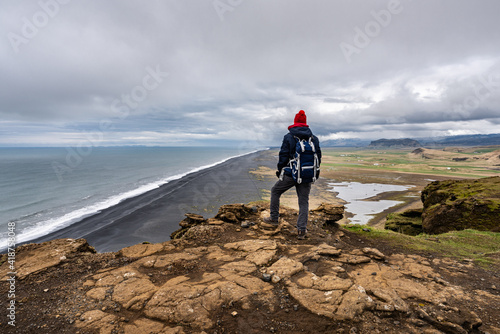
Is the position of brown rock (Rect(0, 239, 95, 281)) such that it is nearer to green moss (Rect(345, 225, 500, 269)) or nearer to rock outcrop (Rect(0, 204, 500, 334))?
rock outcrop (Rect(0, 204, 500, 334))

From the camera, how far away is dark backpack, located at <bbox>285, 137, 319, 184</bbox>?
6086 mm

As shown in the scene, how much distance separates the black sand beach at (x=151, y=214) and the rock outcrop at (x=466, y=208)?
784 inches

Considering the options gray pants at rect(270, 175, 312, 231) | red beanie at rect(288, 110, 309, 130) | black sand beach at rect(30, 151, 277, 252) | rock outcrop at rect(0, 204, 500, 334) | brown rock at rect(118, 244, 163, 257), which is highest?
red beanie at rect(288, 110, 309, 130)

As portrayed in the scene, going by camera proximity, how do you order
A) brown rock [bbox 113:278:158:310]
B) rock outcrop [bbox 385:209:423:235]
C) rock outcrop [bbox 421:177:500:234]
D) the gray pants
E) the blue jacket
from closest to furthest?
1. brown rock [bbox 113:278:158:310]
2. the blue jacket
3. the gray pants
4. rock outcrop [bbox 421:177:500:234]
5. rock outcrop [bbox 385:209:423:235]

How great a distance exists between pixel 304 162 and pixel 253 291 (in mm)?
3451

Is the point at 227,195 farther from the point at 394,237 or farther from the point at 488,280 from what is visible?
the point at 488,280

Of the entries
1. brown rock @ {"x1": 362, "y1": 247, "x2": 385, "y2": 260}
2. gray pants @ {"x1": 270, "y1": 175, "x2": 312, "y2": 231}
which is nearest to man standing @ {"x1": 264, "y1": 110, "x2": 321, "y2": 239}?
gray pants @ {"x1": 270, "y1": 175, "x2": 312, "y2": 231}

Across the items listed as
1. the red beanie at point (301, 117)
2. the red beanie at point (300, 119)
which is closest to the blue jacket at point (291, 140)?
the red beanie at point (300, 119)

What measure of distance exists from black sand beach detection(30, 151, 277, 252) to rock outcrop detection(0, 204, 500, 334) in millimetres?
15733

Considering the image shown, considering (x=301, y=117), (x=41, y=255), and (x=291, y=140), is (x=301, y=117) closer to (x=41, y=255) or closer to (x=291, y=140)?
(x=291, y=140)

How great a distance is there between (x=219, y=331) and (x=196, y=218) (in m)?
5.71

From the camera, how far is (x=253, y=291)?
4074 millimetres

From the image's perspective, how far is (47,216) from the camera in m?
26.4

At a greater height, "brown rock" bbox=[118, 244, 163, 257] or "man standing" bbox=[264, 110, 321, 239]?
"man standing" bbox=[264, 110, 321, 239]
